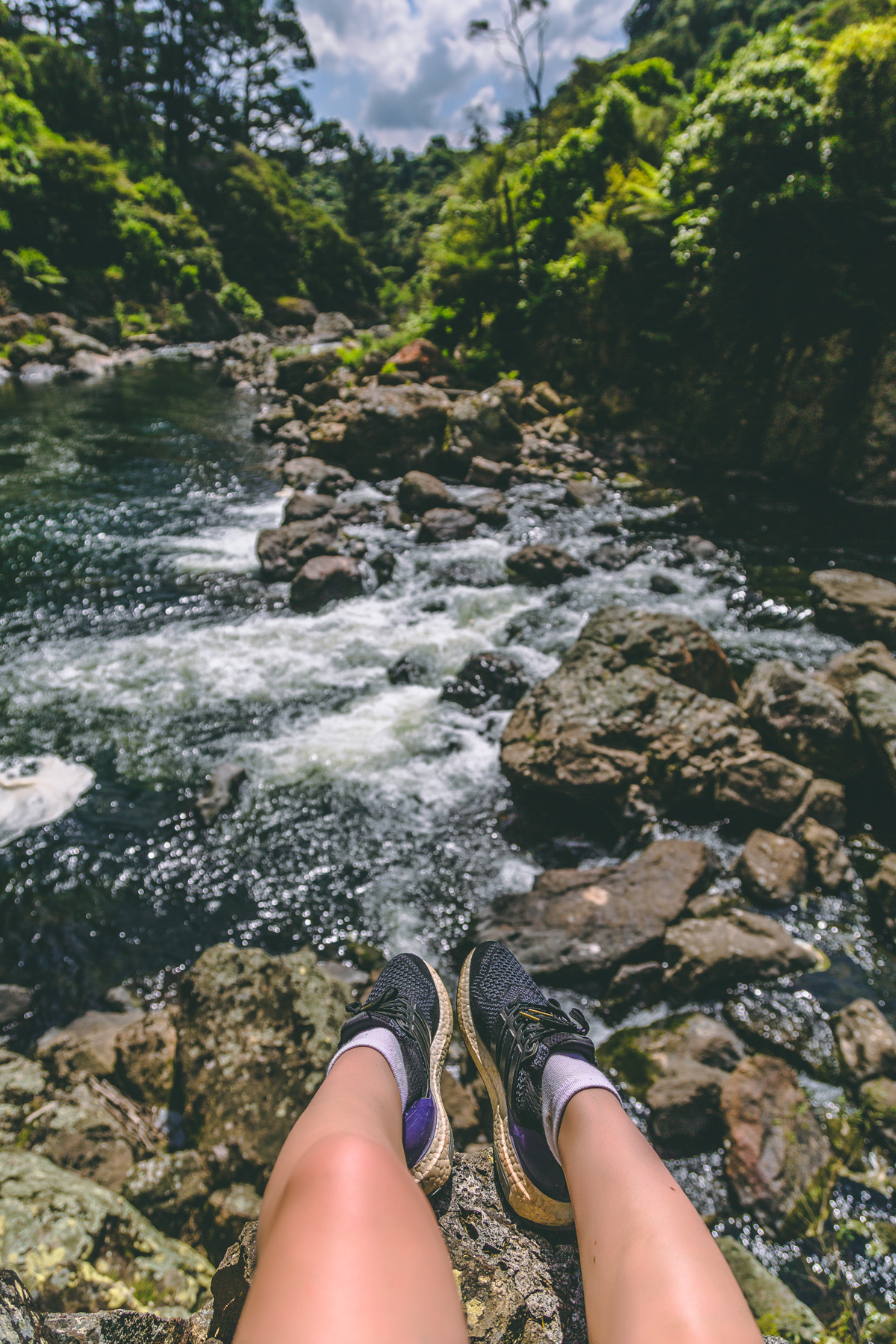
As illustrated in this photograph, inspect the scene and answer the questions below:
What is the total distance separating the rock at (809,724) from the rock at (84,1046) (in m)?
4.36

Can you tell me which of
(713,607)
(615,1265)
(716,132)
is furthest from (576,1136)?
(716,132)

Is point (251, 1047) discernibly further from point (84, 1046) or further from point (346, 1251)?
point (346, 1251)

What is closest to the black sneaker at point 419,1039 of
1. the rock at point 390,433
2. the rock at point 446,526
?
the rock at point 446,526

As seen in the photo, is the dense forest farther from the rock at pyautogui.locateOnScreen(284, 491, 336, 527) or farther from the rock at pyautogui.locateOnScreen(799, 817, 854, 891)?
the rock at pyautogui.locateOnScreen(799, 817, 854, 891)

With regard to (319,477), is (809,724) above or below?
below

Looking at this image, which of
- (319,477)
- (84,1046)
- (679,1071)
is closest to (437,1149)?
(679,1071)

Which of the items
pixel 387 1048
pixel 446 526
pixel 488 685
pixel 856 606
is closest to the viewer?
pixel 387 1048

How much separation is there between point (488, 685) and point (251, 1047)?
336 cm

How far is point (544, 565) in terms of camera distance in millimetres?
7277

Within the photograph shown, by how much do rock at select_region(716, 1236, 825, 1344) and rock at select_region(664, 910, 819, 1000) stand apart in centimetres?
104

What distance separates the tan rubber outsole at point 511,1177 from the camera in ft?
5.10

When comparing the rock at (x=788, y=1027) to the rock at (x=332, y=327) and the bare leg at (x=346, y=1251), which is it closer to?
the bare leg at (x=346, y=1251)

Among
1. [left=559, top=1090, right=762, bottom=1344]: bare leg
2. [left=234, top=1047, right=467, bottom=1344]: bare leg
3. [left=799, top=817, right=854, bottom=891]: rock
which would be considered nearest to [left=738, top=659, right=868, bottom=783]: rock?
[left=799, top=817, right=854, bottom=891]: rock

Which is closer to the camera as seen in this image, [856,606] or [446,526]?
[856,606]
